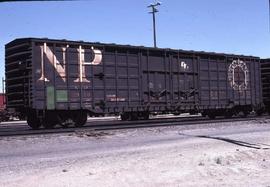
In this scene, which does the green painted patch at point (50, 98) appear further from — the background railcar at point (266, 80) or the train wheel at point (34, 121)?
the background railcar at point (266, 80)

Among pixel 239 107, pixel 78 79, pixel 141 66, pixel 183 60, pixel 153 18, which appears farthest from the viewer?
pixel 153 18

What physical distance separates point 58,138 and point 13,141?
152 cm

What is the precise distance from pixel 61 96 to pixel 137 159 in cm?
1114

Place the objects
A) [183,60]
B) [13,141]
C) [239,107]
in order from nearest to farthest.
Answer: [13,141] → [183,60] → [239,107]

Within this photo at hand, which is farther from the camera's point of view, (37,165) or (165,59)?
(165,59)

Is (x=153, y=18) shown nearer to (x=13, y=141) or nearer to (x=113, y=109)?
(x=113, y=109)

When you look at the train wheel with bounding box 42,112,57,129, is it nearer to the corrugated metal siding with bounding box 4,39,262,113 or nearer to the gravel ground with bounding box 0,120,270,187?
the corrugated metal siding with bounding box 4,39,262,113

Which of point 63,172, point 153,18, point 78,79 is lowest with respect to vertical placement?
point 63,172

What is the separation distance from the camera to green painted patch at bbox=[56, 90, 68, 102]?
21797 millimetres

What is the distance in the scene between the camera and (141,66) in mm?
25281

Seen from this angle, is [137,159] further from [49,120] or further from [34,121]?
[34,121]

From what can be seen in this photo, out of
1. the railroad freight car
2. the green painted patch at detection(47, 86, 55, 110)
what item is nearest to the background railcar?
the railroad freight car

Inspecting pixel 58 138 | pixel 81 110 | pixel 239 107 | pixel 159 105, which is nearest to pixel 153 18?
pixel 239 107

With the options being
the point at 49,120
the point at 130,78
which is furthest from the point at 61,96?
the point at 130,78
